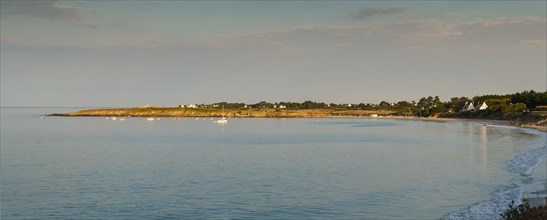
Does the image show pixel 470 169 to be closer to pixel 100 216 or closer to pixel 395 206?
pixel 395 206

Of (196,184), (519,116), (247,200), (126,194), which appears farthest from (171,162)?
(519,116)

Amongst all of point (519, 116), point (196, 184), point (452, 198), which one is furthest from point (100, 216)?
point (519, 116)

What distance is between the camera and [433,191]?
102ft

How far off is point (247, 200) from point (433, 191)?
11.0m

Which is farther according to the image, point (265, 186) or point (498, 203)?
point (265, 186)

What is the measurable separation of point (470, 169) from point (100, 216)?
2944 centimetres

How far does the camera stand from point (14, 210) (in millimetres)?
26000

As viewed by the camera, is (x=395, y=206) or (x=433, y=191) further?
(x=433, y=191)

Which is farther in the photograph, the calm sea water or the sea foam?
the calm sea water

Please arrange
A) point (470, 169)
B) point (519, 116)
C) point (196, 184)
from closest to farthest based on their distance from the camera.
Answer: point (196, 184) < point (470, 169) < point (519, 116)

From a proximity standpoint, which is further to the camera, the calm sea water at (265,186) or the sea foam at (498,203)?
the calm sea water at (265,186)

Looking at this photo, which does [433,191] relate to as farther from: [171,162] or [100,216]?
[171,162]

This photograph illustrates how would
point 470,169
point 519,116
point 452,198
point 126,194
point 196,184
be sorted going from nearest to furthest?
point 452,198, point 126,194, point 196,184, point 470,169, point 519,116

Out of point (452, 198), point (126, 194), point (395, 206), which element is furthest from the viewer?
point (126, 194)
